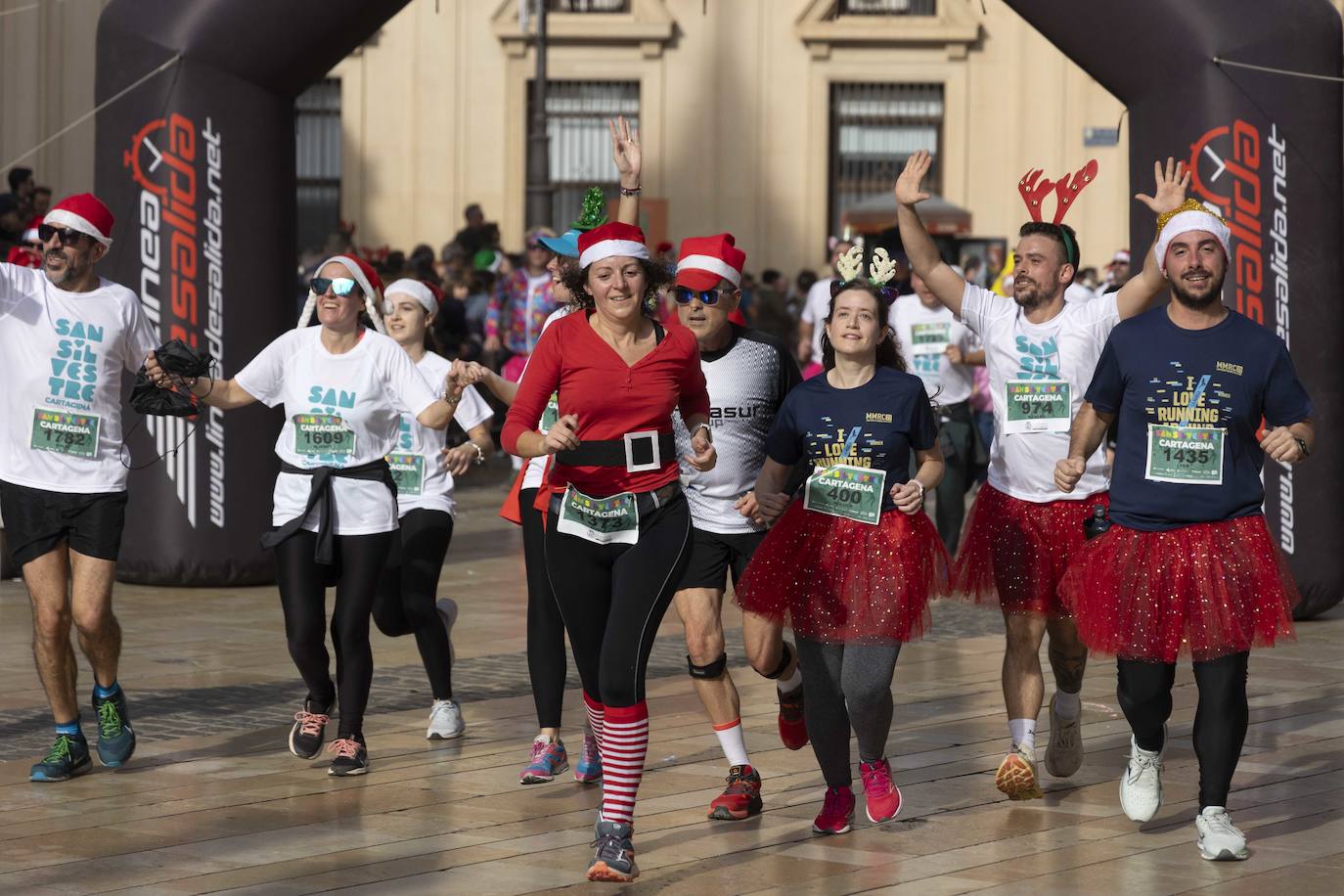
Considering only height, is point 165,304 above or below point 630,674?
above

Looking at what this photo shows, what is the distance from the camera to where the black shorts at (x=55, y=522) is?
7715 mm

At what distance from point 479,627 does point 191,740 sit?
3382 millimetres

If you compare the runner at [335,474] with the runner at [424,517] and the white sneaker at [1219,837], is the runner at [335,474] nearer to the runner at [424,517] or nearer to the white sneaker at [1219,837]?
the runner at [424,517]

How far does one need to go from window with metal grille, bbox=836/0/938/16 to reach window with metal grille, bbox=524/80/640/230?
3.07 m

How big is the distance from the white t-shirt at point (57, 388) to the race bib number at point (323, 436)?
623 mm

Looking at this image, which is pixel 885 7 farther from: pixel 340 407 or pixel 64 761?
pixel 64 761

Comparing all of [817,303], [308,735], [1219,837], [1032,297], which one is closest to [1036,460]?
[1032,297]

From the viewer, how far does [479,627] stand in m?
11.7

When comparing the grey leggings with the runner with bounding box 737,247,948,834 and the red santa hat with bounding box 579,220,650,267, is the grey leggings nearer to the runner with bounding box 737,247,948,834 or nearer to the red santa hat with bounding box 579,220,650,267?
the runner with bounding box 737,247,948,834

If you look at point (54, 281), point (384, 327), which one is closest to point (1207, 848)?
point (384, 327)

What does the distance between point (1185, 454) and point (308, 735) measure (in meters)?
3.08

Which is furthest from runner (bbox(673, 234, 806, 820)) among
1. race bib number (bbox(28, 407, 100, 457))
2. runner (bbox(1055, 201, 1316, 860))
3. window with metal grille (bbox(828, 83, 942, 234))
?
window with metal grille (bbox(828, 83, 942, 234))

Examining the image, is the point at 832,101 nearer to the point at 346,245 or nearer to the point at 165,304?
the point at 346,245

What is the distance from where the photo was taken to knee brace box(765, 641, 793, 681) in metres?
7.59
